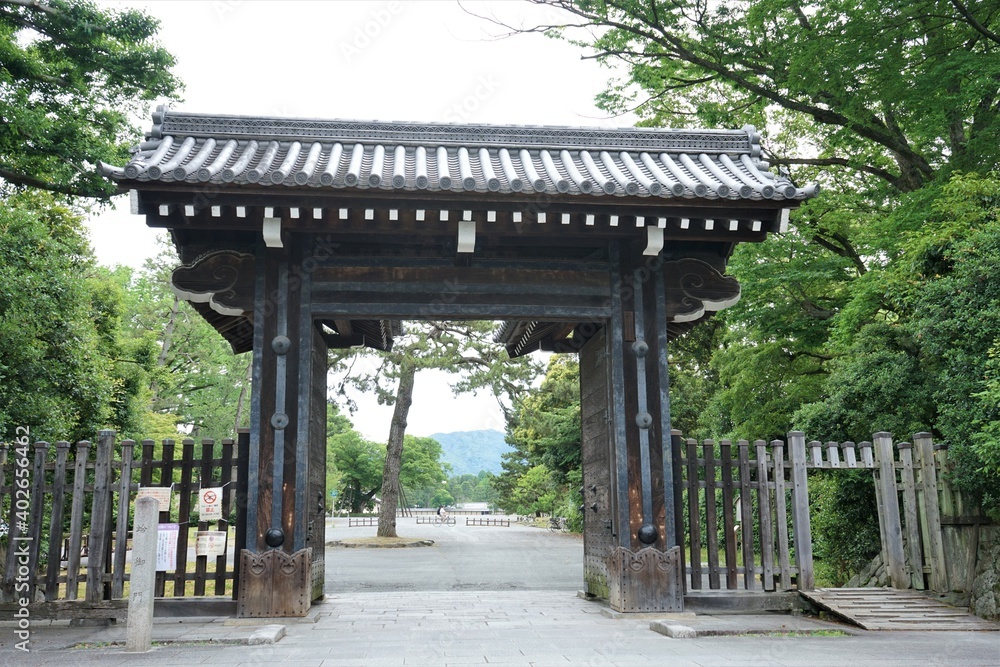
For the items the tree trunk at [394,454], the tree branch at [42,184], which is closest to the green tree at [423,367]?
the tree trunk at [394,454]

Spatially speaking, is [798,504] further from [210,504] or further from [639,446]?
[210,504]

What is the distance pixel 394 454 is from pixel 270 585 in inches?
821

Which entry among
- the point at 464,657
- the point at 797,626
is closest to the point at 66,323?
the point at 464,657

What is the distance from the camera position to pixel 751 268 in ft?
53.9

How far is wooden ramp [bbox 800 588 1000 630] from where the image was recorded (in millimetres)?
7527

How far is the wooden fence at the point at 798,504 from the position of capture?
847 centimetres

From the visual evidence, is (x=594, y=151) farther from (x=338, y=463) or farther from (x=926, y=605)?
(x=338, y=463)

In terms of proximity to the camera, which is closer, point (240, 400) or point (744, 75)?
point (744, 75)

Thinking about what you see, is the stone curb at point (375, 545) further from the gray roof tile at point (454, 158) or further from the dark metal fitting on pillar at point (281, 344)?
the gray roof tile at point (454, 158)

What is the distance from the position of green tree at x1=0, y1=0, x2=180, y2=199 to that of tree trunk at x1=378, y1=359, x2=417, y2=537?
533 inches

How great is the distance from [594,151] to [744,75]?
27.9 ft

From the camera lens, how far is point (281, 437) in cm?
772

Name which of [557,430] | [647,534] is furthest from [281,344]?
[557,430]

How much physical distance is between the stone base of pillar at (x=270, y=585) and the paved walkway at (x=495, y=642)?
154 mm
